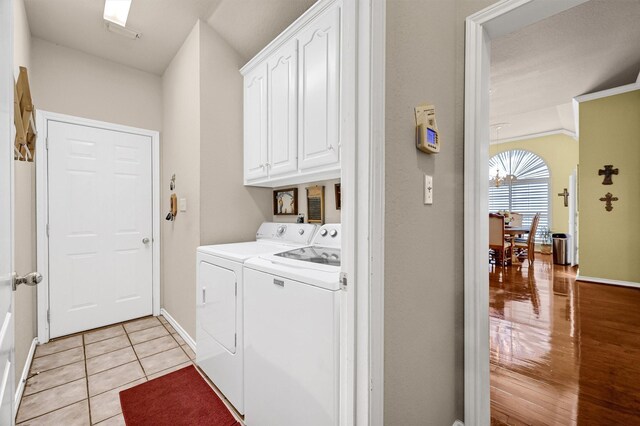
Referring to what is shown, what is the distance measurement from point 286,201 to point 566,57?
147 inches

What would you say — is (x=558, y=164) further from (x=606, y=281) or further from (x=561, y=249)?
(x=606, y=281)

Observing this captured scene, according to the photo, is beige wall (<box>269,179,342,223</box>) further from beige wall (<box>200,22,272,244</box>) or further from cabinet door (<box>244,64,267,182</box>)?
beige wall (<box>200,22,272,244</box>)

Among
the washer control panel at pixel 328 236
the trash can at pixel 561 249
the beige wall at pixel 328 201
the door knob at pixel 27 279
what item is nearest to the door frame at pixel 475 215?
the washer control panel at pixel 328 236

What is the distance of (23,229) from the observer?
210 centimetres

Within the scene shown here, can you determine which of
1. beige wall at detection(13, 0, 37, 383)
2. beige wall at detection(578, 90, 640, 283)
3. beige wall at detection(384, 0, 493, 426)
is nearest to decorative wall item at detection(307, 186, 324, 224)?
beige wall at detection(384, 0, 493, 426)

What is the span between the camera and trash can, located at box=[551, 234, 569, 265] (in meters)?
5.31

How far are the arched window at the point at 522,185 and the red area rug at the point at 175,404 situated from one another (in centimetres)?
714

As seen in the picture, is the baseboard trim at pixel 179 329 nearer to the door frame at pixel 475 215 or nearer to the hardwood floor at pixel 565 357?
the door frame at pixel 475 215

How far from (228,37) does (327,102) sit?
138 centimetres

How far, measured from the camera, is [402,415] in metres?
1.01

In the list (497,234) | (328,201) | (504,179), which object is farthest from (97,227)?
(504,179)

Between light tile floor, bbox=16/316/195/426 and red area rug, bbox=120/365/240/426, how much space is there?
80 mm

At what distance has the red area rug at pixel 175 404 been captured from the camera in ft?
5.22

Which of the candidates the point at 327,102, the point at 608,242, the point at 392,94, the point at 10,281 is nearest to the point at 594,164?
the point at 608,242
